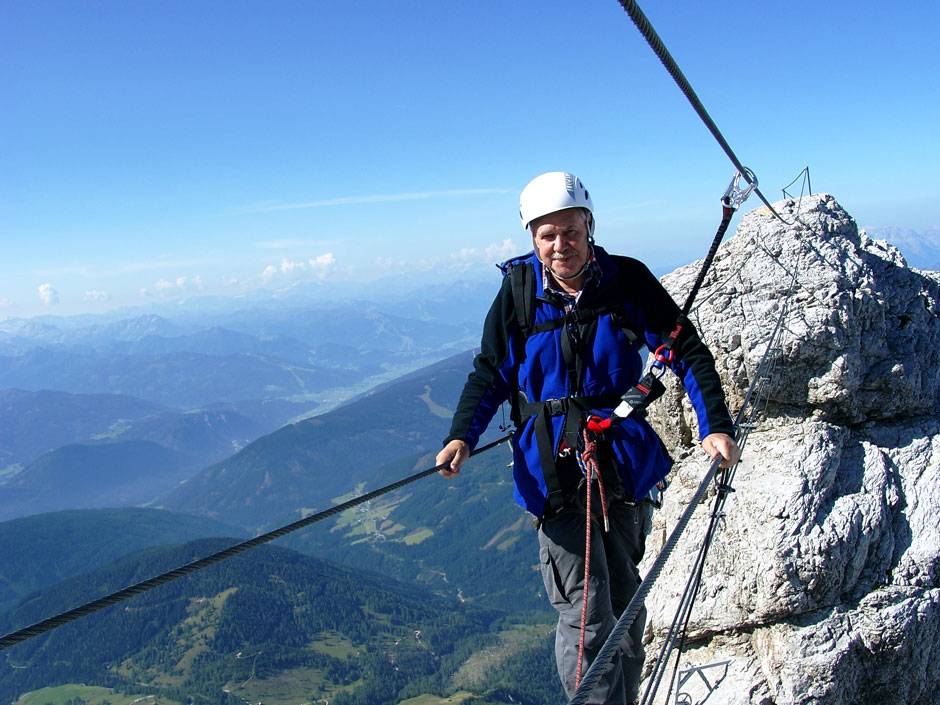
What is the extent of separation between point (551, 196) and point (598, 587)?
10.3 ft

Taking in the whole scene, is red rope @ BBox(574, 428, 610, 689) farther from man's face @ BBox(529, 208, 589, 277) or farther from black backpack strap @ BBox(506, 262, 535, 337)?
man's face @ BBox(529, 208, 589, 277)

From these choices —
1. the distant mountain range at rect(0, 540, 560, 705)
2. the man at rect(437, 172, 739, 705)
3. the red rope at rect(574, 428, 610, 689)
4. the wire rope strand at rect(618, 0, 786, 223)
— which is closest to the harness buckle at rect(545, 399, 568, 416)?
the man at rect(437, 172, 739, 705)

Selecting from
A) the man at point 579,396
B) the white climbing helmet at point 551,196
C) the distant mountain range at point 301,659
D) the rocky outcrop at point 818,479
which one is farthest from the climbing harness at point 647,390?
the distant mountain range at point 301,659

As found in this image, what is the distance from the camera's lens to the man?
15.9 feet

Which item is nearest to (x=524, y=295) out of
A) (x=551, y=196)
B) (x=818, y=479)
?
(x=551, y=196)

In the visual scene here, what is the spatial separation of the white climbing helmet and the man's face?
102 millimetres

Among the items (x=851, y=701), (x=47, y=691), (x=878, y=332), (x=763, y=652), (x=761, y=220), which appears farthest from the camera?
(x=47, y=691)

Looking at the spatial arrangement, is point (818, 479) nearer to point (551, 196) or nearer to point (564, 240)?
point (564, 240)

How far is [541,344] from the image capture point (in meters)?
4.99

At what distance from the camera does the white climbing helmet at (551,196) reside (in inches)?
186

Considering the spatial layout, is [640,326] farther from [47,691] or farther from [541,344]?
[47,691]

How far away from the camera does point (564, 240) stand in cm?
486

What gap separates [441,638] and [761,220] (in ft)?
650

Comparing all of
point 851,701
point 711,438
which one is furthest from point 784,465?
point 711,438
